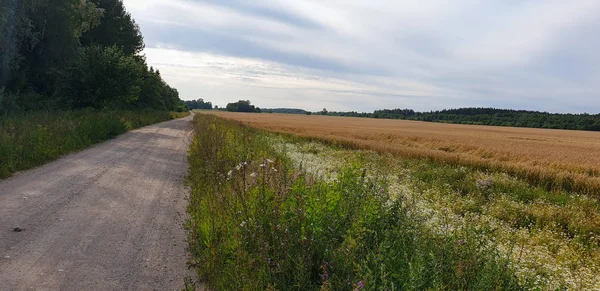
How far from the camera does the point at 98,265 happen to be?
4090mm

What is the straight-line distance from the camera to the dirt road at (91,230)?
3.84 m

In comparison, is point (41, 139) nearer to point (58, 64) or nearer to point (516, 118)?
point (58, 64)

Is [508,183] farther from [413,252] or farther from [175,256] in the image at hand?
[175,256]

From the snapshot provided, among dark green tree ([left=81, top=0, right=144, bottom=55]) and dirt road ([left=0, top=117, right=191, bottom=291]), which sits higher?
dark green tree ([left=81, top=0, right=144, bottom=55])

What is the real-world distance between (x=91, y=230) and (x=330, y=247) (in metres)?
3.92

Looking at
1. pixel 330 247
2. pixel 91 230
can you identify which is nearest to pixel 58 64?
pixel 91 230

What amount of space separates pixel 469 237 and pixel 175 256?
3.94m

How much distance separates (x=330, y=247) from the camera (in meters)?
3.78

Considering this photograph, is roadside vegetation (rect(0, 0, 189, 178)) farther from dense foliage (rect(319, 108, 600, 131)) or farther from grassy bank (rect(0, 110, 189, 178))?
dense foliage (rect(319, 108, 600, 131))

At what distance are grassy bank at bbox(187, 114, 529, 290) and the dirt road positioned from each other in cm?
61

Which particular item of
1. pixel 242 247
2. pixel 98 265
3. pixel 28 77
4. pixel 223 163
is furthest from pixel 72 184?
pixel 28 77

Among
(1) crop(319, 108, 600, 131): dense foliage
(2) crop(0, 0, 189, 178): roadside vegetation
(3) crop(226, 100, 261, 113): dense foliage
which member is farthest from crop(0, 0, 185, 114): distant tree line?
(3) crop(226, 100, 261, 113): dense foliage

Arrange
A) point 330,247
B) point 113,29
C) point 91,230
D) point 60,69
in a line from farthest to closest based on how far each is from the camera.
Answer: point 113,29, point 60,69, point 91,230, point 330,247

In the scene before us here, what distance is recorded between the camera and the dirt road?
3.84m
